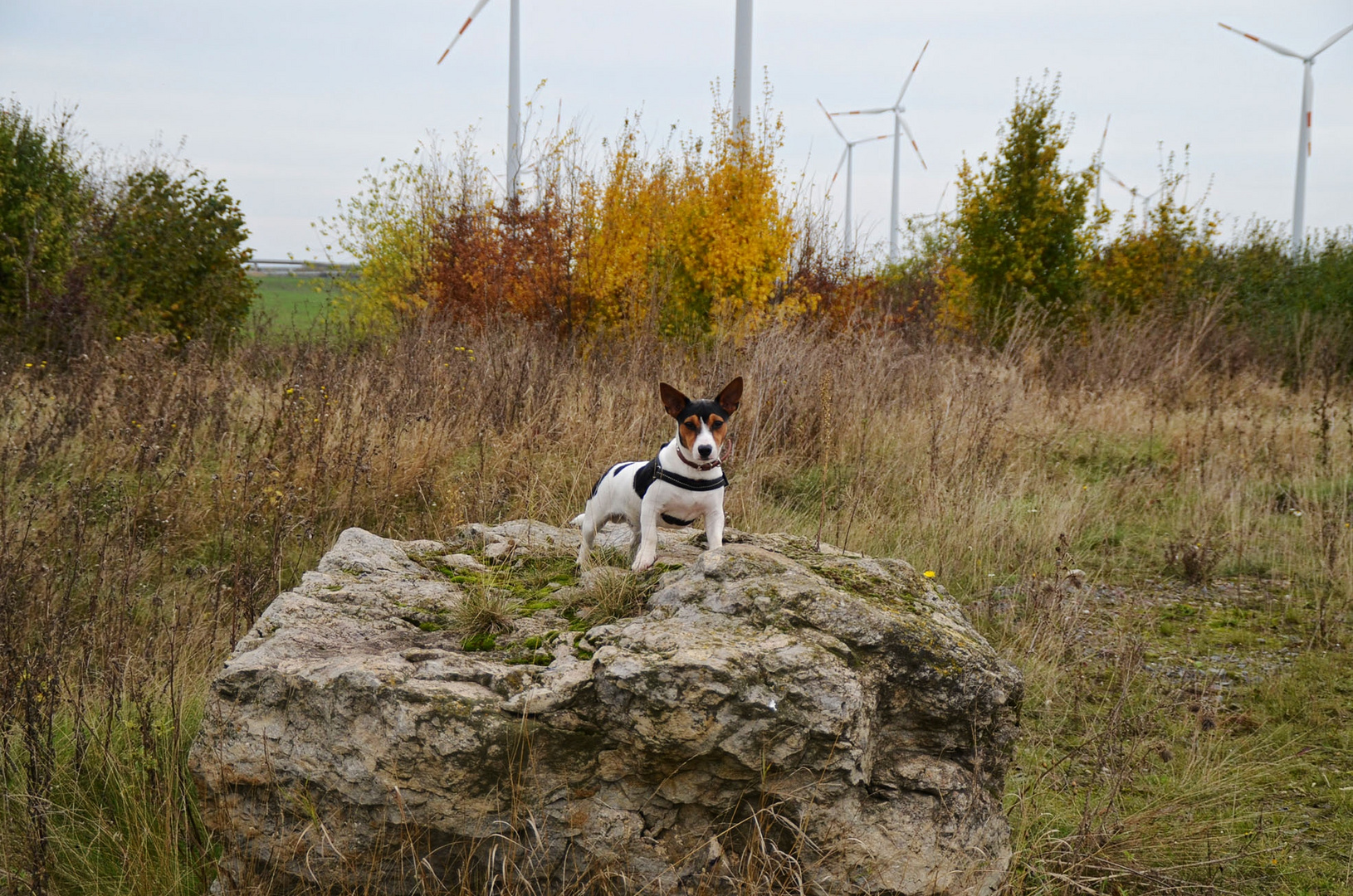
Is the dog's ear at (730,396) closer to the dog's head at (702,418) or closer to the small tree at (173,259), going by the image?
the dog's head at (702,418)

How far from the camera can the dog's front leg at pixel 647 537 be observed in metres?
3.15

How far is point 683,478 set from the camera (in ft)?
10.1

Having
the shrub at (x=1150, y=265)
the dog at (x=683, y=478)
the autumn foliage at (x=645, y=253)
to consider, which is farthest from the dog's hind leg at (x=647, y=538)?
the shrub at (x=1150, y=265)

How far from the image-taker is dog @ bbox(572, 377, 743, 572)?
9.85 feet

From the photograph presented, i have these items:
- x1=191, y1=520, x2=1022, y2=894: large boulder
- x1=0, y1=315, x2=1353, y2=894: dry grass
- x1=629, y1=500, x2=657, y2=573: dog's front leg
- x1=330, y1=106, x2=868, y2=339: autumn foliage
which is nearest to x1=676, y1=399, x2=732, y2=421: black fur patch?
x1=629, y1=500, x2=657, y2=573: dog's front leg

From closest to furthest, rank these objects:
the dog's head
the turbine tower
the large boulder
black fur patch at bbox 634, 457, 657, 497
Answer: the large boulder, the dog's head, black fur patch at bbox 634, 457, 657, 497, the turbine tower

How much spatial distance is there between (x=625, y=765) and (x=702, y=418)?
1.16 metres

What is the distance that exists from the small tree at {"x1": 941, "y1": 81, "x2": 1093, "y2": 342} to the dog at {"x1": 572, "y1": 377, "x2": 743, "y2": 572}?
39.9 feet

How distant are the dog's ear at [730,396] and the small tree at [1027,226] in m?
12.2

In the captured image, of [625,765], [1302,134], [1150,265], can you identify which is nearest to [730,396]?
[625,765]

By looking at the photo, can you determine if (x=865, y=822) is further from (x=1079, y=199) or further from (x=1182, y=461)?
(x=1079, y=199)

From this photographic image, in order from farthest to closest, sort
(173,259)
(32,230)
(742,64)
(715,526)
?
1. (742,64)
2. (173,259)
3. (32,230)
4. (715,526)

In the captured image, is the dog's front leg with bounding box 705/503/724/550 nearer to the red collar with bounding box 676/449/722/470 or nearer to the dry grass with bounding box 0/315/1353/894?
the red collar with bounding box 676/449/722/470

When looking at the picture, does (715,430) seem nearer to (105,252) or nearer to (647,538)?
(647,538)
